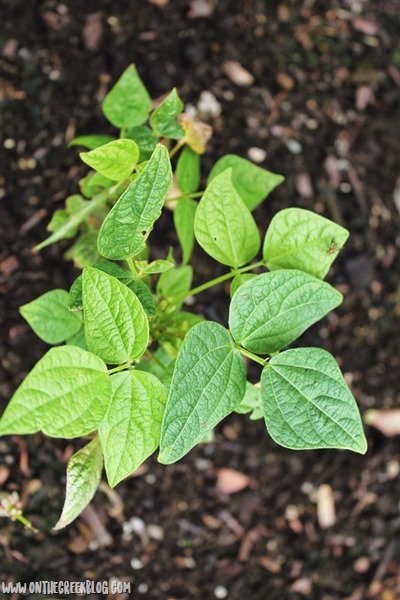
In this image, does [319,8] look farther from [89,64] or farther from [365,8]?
[89,64]

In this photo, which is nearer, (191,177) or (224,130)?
(191,177)

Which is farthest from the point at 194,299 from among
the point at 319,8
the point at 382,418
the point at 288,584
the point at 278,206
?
the point at 319,8

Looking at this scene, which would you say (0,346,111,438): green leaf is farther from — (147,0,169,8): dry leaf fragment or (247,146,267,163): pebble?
(147,0,169,8): dry leaf fragment

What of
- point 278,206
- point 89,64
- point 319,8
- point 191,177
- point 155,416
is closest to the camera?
point 155,416

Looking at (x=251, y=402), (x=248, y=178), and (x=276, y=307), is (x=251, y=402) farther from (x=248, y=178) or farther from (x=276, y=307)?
(x=248, y=178)

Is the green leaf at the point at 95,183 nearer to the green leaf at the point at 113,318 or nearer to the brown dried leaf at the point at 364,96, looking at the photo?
the green leaf at the point at 113,318

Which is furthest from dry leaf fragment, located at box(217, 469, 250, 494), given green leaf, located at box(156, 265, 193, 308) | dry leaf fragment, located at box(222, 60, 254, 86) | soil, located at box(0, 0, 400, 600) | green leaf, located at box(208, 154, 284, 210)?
dry leaf fragment, located at box(222, 60, 254, 86)

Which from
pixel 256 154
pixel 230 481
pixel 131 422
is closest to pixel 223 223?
pixel 131 422
